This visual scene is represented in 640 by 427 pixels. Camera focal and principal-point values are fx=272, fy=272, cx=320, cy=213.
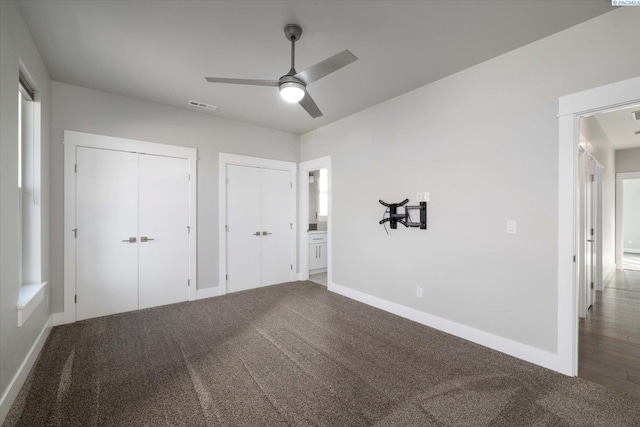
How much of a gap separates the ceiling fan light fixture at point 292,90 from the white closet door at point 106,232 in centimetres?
263

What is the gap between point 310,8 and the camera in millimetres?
1998

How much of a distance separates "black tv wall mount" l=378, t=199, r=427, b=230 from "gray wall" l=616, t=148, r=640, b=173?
5.88 m

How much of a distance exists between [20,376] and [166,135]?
2.95 metres

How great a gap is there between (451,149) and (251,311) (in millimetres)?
3133

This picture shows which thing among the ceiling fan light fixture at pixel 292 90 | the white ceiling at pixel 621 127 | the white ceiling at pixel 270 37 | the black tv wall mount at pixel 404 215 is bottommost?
the black tv wall mount at pixel 404 215

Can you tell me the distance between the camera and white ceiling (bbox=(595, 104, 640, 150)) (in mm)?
3729

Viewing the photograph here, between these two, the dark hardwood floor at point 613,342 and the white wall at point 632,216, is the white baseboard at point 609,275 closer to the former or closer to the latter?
the dark hardwood floor at point 613,342

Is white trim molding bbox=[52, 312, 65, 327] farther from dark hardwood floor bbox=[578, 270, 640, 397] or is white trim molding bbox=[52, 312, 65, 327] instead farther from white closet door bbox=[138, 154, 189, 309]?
dark hardwood floor bbox=[578, 270, 640, 397]

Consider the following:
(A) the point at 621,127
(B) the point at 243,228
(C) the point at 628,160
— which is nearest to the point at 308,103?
(B) the point at 243,228

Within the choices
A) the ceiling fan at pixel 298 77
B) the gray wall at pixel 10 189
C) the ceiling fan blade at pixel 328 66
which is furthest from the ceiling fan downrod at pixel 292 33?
the gray wall at pixel 10 189

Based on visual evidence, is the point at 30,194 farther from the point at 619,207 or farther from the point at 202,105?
the point at 619,207

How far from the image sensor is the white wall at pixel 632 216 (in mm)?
8266

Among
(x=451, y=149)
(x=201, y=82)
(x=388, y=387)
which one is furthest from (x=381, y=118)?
(x=388, y=387)

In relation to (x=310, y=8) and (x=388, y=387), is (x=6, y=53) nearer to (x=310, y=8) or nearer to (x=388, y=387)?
(x=310, y=8)
